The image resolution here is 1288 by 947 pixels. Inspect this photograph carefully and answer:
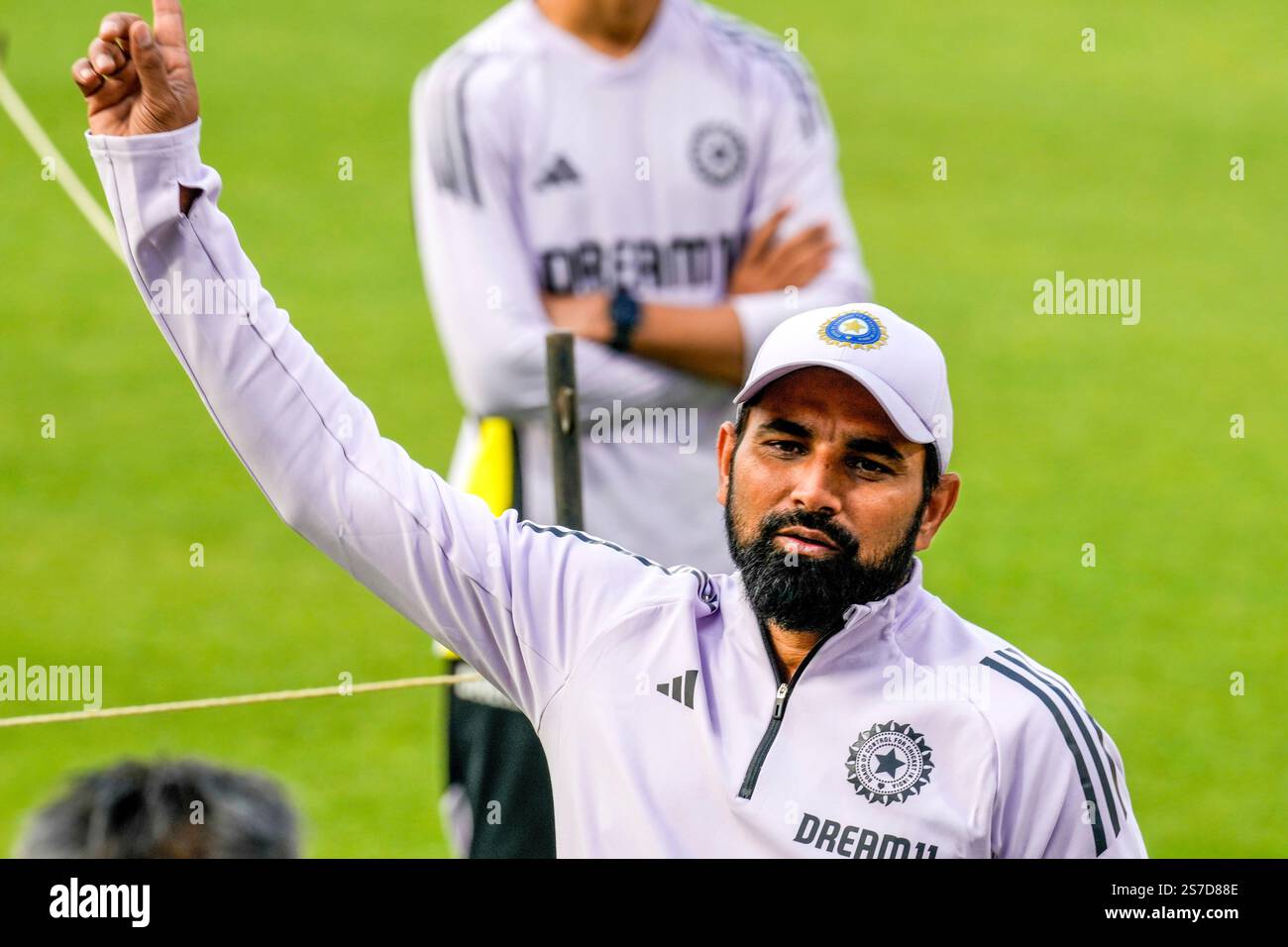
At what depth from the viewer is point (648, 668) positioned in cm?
308

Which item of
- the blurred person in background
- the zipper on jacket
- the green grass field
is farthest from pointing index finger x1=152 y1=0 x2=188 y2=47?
the green grass field

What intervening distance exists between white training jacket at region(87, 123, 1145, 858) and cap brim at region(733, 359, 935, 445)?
229 mm

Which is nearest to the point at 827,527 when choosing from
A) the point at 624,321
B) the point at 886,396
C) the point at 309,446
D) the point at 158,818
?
the point at 886,396

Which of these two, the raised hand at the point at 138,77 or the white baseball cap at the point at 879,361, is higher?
the raised hand at the point at 138,77

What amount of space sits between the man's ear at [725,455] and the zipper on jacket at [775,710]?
23cm

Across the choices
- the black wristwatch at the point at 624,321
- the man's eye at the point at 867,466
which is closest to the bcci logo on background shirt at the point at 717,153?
the black wristwatch at the point at 624,321

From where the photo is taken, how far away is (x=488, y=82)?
4758 millimetres

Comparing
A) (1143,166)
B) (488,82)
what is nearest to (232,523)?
(488,82)

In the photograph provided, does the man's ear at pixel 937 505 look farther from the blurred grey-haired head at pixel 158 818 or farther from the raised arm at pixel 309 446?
the blurred grey-haired head at pixel 158 818

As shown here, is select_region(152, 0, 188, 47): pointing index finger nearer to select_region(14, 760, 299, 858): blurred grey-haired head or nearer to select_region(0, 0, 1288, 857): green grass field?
select_region(14, 760, 299, 858): blurred grey-haired head

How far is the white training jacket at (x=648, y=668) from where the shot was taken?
2896 millimetres

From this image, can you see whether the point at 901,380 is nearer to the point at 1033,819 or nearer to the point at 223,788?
the point at 1033,819

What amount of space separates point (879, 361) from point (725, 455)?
12.4 inches

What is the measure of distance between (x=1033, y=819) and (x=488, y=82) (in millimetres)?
2474
